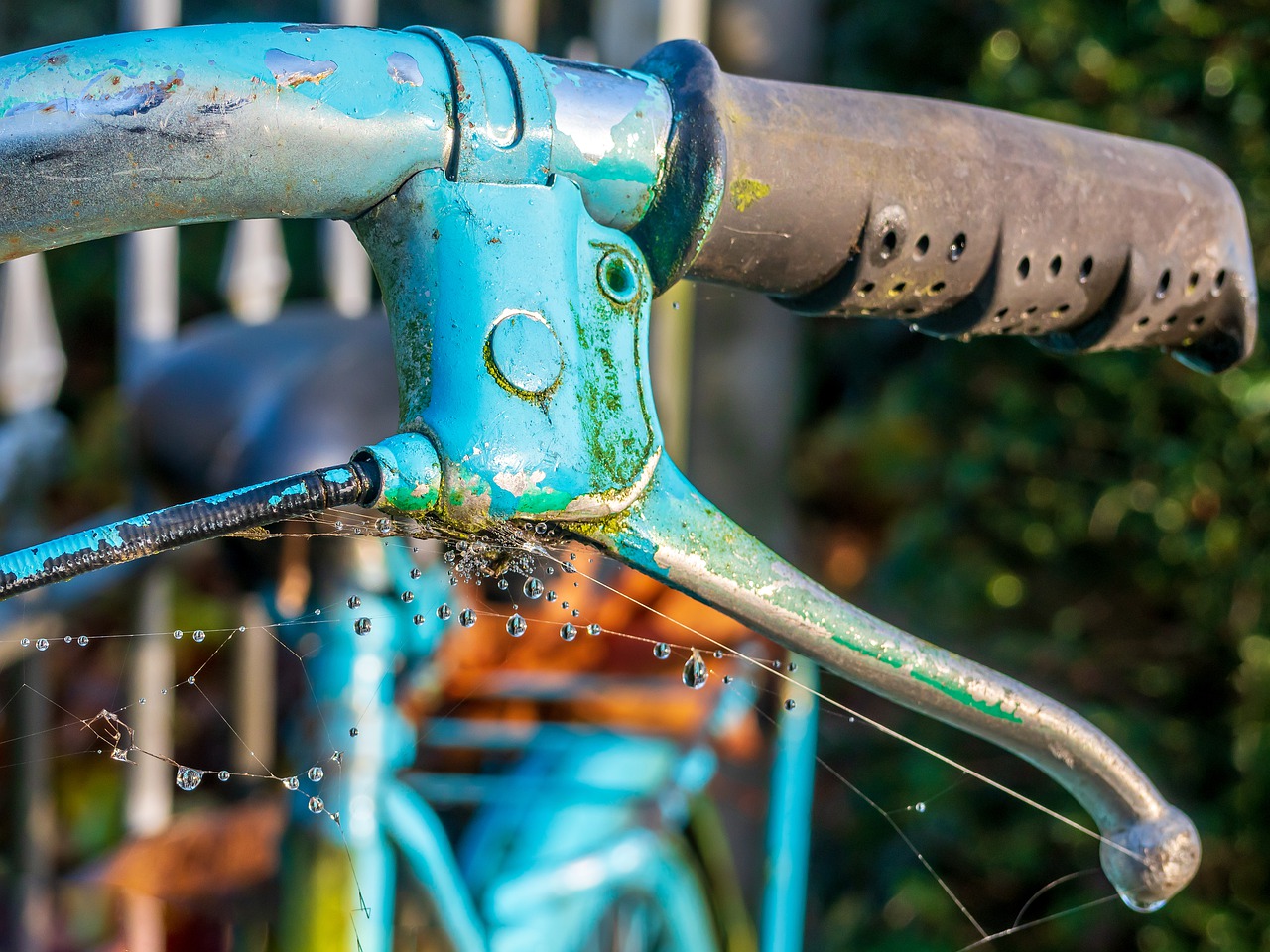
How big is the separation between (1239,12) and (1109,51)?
0.66ft

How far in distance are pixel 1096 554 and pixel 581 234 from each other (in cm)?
175

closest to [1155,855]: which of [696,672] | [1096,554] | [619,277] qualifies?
[696,672]

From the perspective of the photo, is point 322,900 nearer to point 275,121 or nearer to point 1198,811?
point 275,121

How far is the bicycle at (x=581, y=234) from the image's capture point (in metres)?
0.47

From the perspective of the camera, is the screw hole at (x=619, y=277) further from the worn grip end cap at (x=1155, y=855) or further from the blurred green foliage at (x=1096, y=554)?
the blurred green foliage at (x=1096, y=554)

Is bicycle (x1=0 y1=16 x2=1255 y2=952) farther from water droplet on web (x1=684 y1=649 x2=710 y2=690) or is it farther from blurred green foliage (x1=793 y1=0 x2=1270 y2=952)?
blurred green foliage (x1=793 y1=0 x2=1270 y2=952)

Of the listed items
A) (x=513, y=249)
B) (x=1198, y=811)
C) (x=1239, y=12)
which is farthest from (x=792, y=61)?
(x=513, y=249)

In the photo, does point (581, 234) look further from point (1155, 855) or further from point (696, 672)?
point (1155, 855)

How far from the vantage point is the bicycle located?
47 centimetres

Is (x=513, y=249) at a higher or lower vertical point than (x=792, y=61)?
higher

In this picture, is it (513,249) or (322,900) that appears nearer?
(513,249)

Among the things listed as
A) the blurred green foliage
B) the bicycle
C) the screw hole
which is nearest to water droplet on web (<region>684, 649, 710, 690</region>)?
the bicycle

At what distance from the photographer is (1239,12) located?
1.92 metres

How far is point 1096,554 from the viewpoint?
2066 mm
